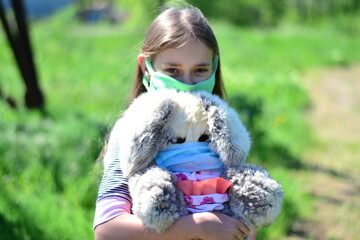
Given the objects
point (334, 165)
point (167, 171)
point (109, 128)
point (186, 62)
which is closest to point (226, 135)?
point (167, 171)

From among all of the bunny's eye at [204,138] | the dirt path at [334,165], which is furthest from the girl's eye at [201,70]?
the dirt path at [334,165]

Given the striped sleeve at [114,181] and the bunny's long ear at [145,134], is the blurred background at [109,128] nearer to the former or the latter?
the striped sleeve at [114,181]

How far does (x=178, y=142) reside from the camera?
1.46 metres

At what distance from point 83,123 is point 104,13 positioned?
2525 cm

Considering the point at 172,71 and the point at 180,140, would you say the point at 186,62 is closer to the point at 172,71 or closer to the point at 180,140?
the point at 172,71

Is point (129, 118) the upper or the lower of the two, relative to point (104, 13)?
upper

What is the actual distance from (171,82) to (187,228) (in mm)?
496

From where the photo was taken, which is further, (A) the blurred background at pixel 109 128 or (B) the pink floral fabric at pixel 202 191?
(A) the blurred background at pixel 109 128

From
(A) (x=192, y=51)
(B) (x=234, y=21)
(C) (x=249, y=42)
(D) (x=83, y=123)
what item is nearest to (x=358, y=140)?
A: (D) (x=83, y=123)

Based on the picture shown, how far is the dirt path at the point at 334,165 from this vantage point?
153 inches

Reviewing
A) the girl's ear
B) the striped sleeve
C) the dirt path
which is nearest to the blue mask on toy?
the striped sleeve

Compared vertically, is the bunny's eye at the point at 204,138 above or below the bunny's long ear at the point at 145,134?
below

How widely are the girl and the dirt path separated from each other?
7.73 feet

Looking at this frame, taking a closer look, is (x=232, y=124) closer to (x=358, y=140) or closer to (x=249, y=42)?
(x=358, y=140)
